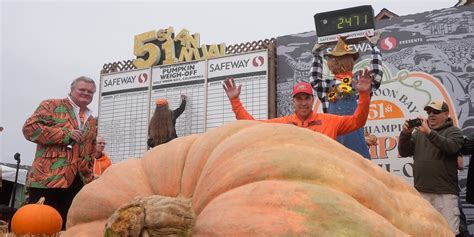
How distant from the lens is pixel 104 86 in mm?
8367

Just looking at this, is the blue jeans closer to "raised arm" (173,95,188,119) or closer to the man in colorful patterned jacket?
the man in colorful patterned jacket

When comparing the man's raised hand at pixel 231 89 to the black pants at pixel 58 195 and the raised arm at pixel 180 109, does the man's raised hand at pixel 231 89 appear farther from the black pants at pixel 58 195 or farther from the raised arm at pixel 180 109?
the raised arm at pixel 180 109

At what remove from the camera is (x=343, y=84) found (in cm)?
401

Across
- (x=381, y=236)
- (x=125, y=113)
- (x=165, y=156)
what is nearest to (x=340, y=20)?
(x=165, y=156)

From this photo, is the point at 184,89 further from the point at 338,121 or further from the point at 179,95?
the point at 338,121

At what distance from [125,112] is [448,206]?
18.9 ft

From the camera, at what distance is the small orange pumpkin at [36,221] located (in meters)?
3.23

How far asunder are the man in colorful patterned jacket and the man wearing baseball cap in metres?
2.90

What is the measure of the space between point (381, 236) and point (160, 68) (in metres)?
7.01

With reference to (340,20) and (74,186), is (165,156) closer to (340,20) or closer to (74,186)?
(74,186)

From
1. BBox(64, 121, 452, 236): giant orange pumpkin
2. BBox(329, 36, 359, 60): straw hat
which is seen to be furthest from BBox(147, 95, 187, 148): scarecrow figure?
BBox(64, 121, 452, 236): giant orange pumpkin

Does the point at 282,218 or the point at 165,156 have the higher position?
the point at 165,156

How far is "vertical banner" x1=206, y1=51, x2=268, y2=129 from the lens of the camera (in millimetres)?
6609

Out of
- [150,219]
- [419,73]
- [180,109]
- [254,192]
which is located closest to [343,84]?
[419,73]
